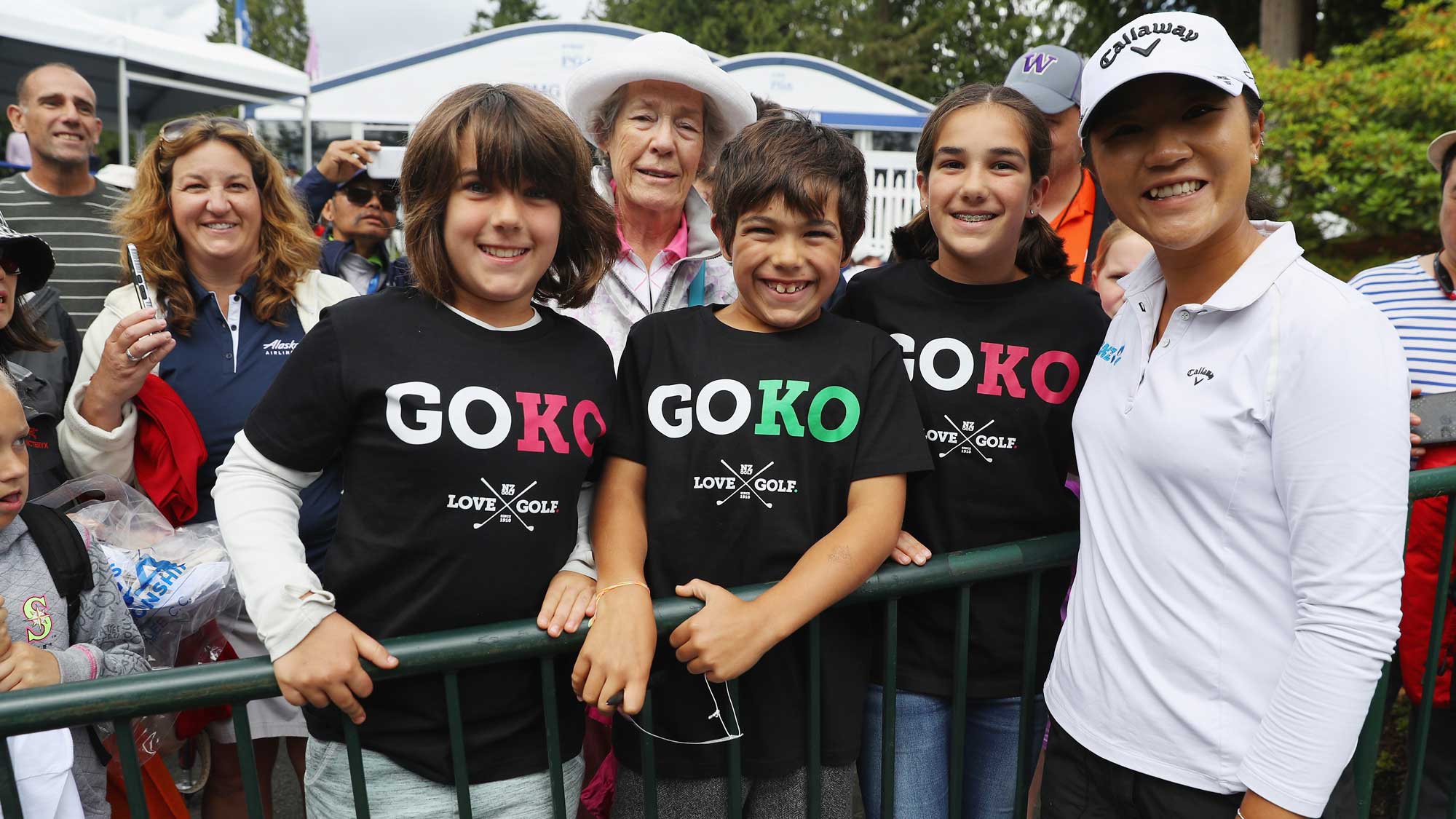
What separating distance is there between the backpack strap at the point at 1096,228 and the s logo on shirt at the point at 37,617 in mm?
3273

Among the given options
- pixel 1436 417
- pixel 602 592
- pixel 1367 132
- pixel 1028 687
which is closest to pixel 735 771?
pixel 602 592

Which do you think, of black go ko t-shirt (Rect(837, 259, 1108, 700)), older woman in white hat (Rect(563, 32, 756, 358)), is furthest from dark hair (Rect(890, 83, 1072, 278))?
older woman in white hat (Rect(563, 32, 756, 358))

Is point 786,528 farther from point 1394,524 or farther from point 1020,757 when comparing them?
point 1394,524

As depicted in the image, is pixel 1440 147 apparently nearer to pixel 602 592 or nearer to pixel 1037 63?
pixel 1037 63

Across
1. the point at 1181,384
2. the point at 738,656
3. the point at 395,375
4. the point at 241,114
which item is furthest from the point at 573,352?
the point at 241,114

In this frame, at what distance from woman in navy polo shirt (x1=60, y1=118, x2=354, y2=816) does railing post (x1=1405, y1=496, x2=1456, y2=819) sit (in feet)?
8.81

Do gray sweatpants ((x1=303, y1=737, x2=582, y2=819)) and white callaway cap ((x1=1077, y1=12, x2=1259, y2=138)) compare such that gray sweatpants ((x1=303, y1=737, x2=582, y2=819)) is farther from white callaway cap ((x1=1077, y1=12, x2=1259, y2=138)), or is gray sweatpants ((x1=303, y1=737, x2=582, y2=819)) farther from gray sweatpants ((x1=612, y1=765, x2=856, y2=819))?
white callaway cap ((x1=1077, y1=12, x2=1259, y2=138))

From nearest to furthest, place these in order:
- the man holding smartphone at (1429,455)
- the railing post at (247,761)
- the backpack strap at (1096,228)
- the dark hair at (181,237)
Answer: the railing post at (247,761), the man holding smartphone at (1429,455), the dark hair at (181,237), the backpack strap at (1096,228)

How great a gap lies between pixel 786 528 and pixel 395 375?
30.5 inches

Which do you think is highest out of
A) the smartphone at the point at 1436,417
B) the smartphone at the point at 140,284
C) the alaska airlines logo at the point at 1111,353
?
the smartphone at the point at 140,284

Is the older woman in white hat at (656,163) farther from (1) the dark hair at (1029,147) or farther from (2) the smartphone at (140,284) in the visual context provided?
(2) the smartphone at (140,284)

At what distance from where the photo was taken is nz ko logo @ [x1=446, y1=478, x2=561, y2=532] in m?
1.75

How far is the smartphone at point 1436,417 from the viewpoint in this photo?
2371 millimetres

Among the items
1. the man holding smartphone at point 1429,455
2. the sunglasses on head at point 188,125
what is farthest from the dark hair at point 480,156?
the man holding smartphone at point 1429,455
